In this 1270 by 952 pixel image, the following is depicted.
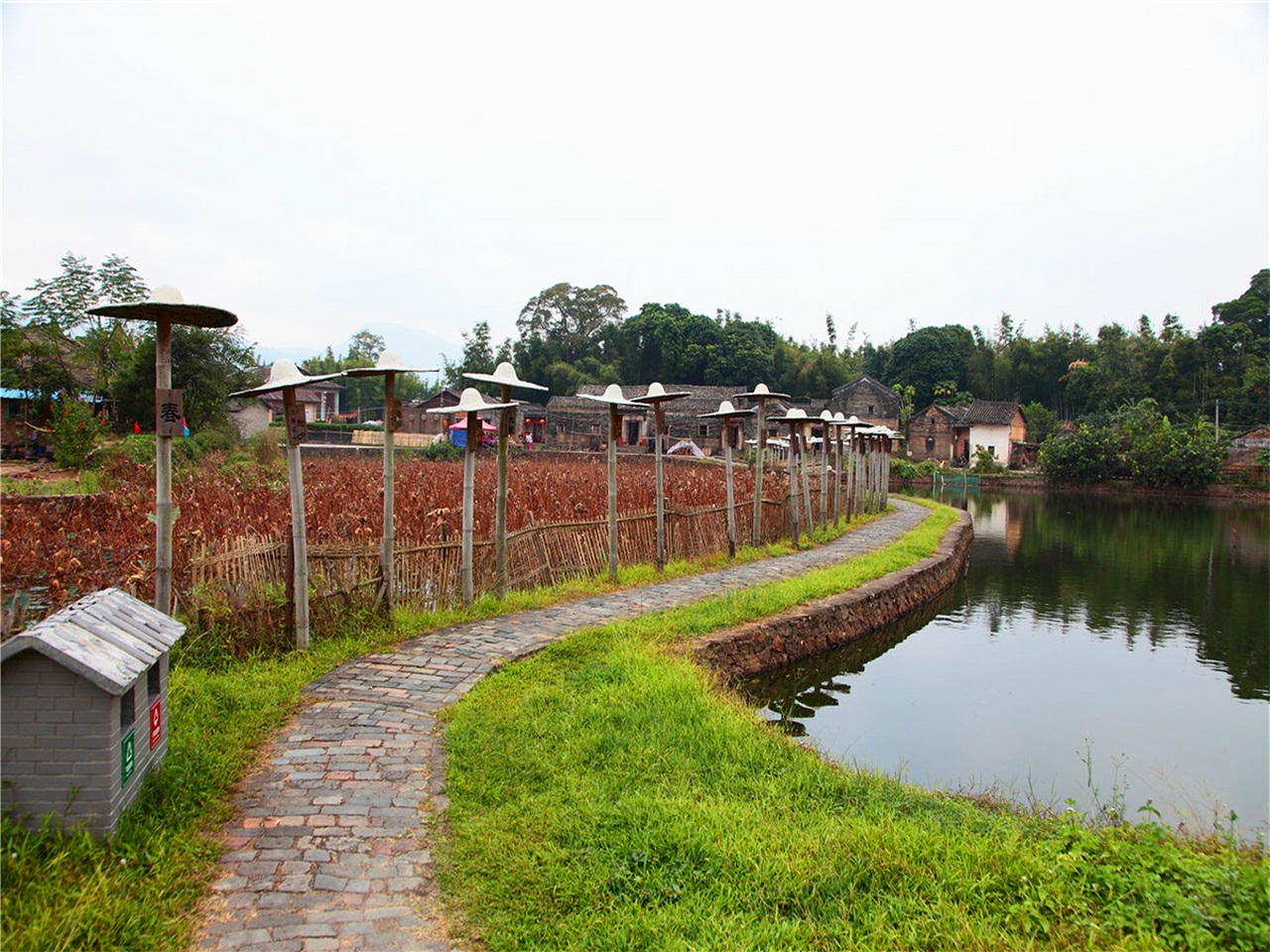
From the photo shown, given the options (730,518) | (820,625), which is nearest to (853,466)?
(730,518)

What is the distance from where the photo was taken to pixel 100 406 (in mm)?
24594

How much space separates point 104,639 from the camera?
3.48 m

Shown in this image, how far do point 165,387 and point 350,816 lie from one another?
2.98 meters

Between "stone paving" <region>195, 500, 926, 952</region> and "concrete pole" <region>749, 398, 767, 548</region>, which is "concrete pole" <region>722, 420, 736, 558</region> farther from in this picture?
"stone paving" <region>195, 500, 926, 952</region>

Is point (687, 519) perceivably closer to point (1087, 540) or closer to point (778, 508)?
point (778, 508)

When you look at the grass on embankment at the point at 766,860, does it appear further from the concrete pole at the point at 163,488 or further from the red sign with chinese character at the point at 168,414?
the red sign with chinese character at the point at 168,414

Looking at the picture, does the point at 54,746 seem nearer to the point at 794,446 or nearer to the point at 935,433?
the point at 794,446

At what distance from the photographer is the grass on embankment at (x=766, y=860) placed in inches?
118

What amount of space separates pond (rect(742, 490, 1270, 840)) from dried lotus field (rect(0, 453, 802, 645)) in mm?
2983

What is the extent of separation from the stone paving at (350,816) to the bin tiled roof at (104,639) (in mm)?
893

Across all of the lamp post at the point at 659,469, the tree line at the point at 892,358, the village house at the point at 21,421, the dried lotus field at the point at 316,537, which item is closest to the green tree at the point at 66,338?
the village house at the point at 21,421

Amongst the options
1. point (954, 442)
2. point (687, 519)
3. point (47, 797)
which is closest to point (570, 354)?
point (954, 442)

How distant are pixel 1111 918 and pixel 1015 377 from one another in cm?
6001

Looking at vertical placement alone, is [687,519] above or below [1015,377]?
below
